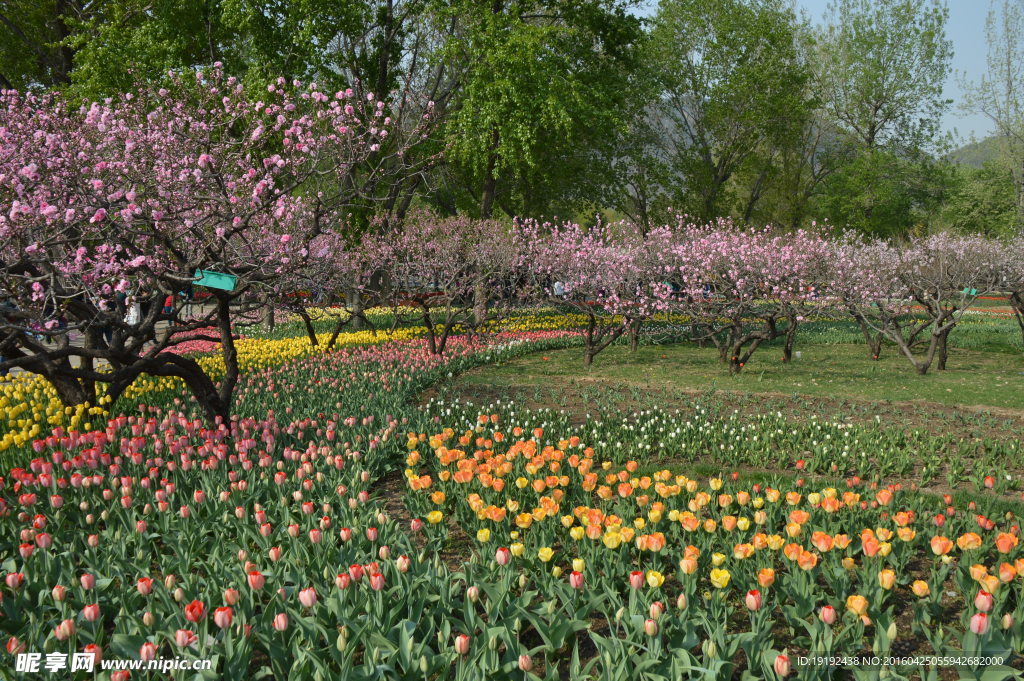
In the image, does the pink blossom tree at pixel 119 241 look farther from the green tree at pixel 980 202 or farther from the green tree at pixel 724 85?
the green tree at pixel 980 202

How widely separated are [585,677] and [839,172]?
40493mm

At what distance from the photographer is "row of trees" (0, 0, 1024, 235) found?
755 inches

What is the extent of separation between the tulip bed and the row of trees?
4.34 metres

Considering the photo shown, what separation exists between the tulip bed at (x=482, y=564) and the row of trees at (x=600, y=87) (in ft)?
14.2

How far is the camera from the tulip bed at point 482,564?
→ 9.53 feet

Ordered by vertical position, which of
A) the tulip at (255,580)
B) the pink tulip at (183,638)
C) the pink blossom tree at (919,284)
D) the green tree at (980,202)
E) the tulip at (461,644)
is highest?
the green tree at (980,202)

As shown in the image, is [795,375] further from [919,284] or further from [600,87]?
[600,87]

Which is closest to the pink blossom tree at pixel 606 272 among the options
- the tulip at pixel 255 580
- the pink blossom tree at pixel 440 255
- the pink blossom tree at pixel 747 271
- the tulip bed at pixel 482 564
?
the pink blossom tree at pixel 747 271

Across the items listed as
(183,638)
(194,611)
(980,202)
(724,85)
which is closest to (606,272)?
(194,611)

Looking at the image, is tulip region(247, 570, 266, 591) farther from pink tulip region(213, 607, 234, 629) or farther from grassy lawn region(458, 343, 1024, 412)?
grassy lawn region(458, 343, 1024, 412)

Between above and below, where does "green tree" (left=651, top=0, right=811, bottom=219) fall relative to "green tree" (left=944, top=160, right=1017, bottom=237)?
above

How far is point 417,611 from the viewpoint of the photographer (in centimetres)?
320

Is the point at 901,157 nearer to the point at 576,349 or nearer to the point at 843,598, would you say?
the point at 576,349

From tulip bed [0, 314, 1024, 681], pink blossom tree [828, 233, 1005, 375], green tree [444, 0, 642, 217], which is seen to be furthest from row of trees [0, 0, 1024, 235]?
pink blossom tree [828, 233, 1005, 375]
